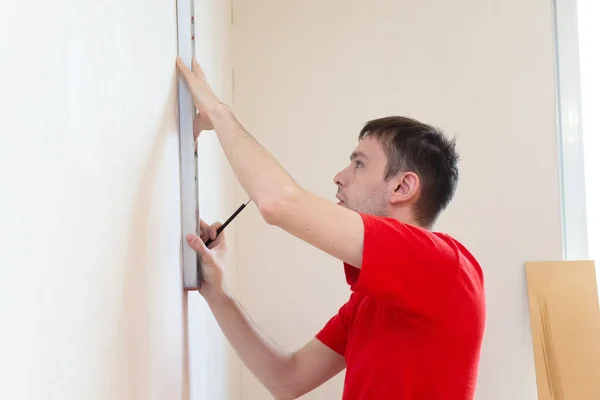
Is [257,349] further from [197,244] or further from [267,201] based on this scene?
[267,201]

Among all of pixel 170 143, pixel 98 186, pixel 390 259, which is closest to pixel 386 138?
pixel 390 259

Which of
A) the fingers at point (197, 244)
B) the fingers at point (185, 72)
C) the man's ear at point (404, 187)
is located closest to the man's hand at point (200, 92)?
the fingers at point (185, 72)

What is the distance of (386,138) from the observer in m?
1.31

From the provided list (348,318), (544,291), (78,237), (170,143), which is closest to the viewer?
(78,237)

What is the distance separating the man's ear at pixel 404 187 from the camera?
49.0 inches

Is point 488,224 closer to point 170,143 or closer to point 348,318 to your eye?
point 348,318

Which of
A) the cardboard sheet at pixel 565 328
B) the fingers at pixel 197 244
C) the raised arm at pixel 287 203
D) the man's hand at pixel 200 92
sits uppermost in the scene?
the man's hand at pixel 200 92

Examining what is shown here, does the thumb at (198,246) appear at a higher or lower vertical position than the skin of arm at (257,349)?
higher

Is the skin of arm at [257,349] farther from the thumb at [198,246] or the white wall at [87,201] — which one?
the white wall at [87,201]

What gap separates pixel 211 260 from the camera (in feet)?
3.73

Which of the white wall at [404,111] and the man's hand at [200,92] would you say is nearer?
the man's hand at [200,92]

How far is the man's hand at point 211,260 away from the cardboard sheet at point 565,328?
4.15ft

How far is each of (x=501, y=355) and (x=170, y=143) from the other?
→ 5.11 feet

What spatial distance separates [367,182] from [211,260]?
1.23 ft
